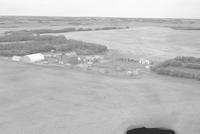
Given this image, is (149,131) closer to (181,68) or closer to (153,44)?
(181,68)

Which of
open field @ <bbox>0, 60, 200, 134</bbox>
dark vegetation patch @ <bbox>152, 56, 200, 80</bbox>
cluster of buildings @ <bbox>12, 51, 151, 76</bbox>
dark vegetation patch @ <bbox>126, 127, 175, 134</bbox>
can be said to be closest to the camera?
dark vegetation patch @ <bbox>126, 127, 175, 134</bbox>

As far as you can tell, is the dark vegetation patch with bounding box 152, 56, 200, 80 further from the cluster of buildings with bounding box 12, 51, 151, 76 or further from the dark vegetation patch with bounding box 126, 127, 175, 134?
the dark vegetation patch with bounding box 126, 127, 175, 134

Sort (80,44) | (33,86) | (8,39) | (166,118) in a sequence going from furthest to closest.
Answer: (8,39) < (80,44) < (33,86) < (166,118)

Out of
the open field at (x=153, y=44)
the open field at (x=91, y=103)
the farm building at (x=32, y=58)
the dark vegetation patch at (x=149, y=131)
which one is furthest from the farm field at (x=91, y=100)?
the open field at (x=153, y=44)

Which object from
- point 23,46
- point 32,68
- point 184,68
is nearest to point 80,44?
point 23,46

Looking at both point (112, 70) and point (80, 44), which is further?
point (80, 44)

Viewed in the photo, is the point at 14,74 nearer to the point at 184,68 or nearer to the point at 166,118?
the point at 166,118

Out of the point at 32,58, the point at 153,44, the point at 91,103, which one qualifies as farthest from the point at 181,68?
the point at 153,44

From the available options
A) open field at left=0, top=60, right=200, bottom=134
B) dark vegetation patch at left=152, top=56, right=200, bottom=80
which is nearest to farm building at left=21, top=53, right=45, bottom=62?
open field at left=0, top=60, right=200, bottom=134
